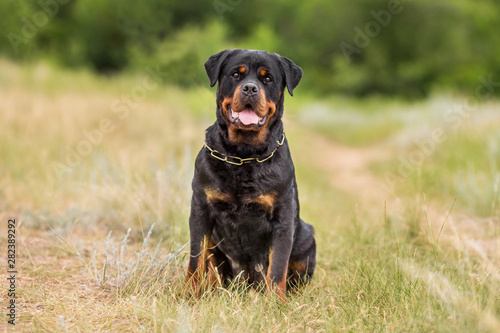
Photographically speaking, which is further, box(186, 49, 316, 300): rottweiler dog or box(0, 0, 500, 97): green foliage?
box(0, 0, 500, 97): green foliage

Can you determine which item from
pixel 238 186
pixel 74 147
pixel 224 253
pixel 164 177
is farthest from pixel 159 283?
pixel 74 147

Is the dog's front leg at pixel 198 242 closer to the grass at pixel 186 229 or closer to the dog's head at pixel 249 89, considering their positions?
the grass at pixel 186 229

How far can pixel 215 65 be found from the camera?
9.73 ft

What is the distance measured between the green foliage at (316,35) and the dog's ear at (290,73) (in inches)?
435

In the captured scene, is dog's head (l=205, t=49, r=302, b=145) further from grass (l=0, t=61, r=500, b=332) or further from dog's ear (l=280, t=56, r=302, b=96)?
grass (l=0, t=61, r=500, b=332)

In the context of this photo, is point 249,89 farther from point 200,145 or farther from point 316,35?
point 316,35

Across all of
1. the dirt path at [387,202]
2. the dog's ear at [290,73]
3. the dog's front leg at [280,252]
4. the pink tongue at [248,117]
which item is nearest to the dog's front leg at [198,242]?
the dog's front leg at [280,252]

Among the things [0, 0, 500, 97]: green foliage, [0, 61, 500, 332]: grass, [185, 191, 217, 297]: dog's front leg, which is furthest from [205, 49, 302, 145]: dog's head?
[0, 0, 500, 97]: green foliage

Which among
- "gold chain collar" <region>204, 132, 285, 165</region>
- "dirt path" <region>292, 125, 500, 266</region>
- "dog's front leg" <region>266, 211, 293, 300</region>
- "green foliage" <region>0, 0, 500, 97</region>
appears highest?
"green foliage" <region>0, 0, 500, 97</region>

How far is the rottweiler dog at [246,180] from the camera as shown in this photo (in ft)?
8.93

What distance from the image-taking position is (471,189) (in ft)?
17.8

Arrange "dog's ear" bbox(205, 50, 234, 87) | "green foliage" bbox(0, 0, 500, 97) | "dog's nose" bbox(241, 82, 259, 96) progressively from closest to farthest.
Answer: "dog's nose" bbox(241, 82, 259, 96), "dog's ear" bbox(205, 50, 234, 87), "green foliage" bbox(0, 0, 500, 97)

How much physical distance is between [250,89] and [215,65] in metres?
0.40

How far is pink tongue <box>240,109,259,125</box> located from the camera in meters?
2.73
